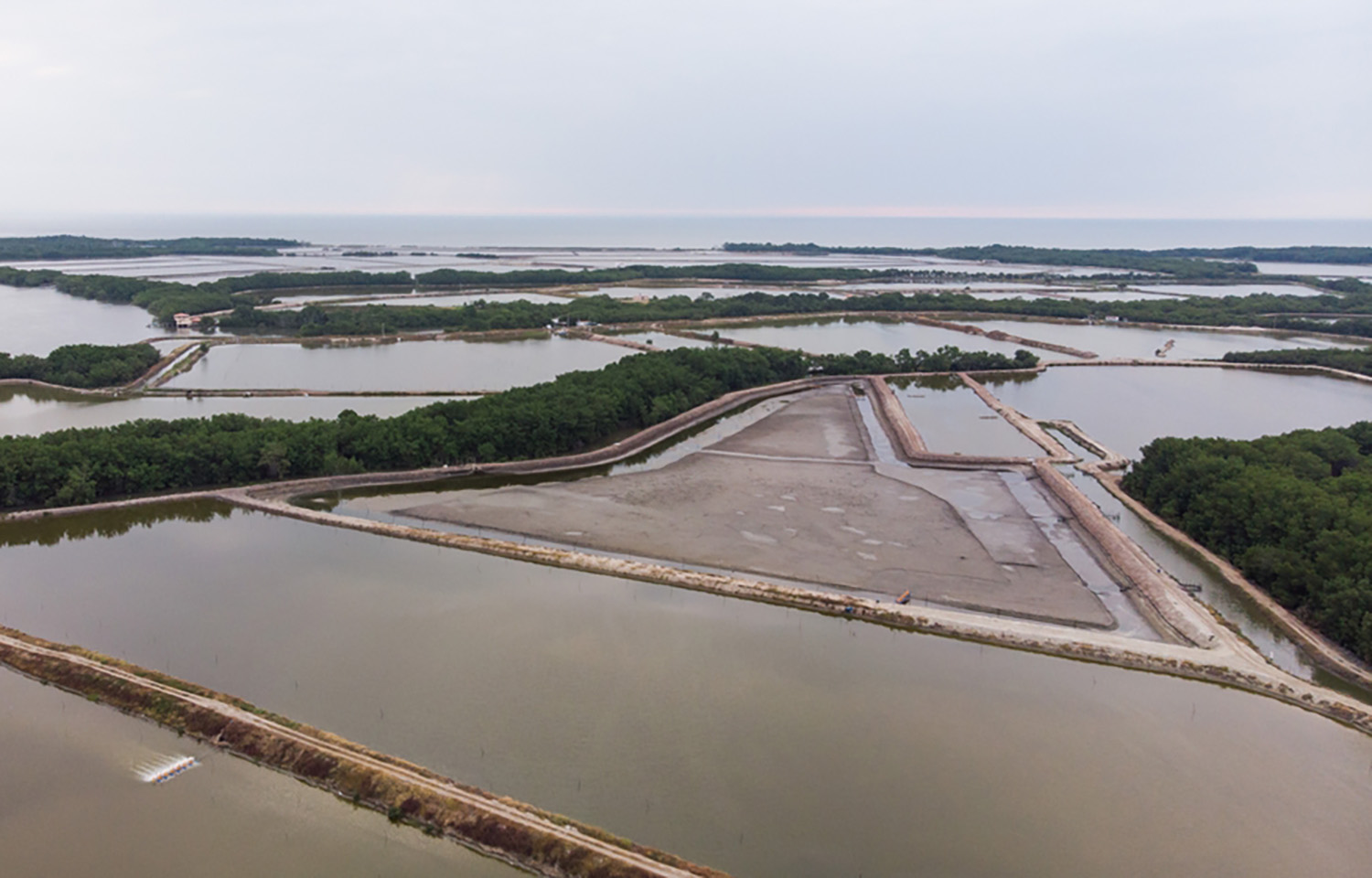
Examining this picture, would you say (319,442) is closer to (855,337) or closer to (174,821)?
(174,821)

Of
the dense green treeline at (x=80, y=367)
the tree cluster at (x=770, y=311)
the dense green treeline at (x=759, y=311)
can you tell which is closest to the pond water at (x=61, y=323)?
the dense green treeline at (x=80, y=367)

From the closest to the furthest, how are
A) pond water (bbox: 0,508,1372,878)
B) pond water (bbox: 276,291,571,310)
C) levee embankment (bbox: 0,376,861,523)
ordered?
1. pond water (bbox: 0,508,1372,878)
2. levee embankment (bbox: 0,376,861,523)
3. pond water (bbox: 276,291,571,310)

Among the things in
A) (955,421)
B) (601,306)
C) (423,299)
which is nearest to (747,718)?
(955,421)

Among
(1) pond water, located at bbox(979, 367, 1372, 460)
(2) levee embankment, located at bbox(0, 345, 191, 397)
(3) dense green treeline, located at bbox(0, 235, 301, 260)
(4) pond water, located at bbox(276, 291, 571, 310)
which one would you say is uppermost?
(3) dense green treeline, located at bbox(0, 235, 301, 260)

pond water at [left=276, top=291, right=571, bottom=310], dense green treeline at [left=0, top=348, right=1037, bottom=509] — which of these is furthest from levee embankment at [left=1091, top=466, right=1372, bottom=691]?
pond water at [left=276, top=291, right=571, bottom=310]

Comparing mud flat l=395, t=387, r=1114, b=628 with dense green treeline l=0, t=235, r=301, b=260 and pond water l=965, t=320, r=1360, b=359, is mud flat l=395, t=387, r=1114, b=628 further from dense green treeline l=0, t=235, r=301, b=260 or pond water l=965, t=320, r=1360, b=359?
dense green treeline l=0, t=235, r=301, b=260

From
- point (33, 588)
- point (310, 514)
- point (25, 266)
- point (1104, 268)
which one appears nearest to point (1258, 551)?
point (310, 514)
